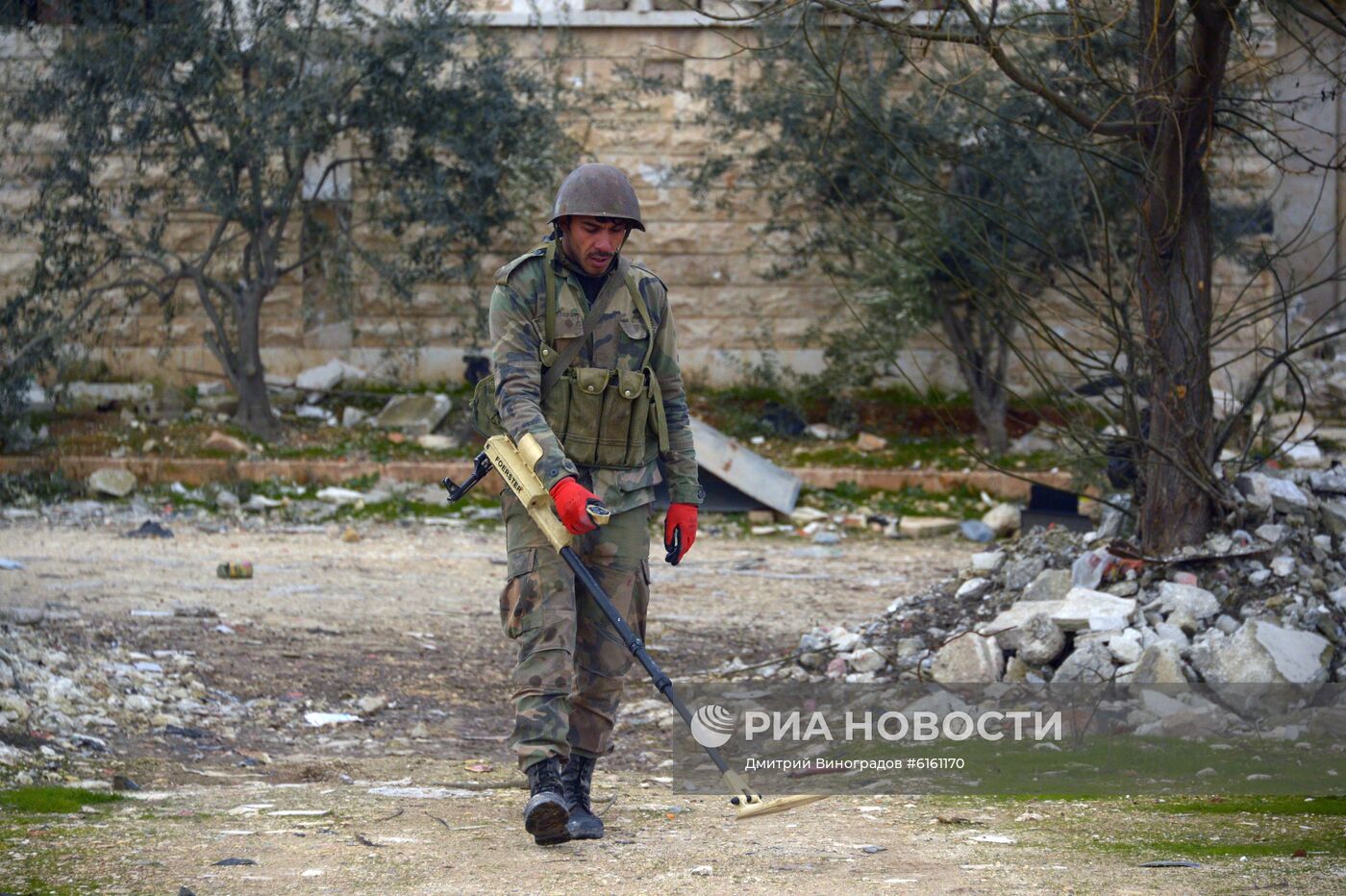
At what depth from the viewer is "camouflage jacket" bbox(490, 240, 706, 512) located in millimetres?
4023

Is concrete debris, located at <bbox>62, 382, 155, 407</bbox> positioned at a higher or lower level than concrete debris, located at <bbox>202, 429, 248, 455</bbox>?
higher

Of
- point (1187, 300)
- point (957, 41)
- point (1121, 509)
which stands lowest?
point (1121, 509)

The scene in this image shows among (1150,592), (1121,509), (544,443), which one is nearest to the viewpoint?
(544,443)

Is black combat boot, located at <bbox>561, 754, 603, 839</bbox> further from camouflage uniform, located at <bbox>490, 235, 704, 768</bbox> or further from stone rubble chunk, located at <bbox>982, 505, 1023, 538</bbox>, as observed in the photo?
stone rubble chunk, located at <bbox>982, 505, 1023, 538</bbox>

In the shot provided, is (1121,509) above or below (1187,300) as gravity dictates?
below

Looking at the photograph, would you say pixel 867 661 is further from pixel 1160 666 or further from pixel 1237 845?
pixel 1237 845

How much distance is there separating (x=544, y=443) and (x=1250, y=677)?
305cm

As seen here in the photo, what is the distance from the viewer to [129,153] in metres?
12.5

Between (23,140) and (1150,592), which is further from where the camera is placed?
(23,140)

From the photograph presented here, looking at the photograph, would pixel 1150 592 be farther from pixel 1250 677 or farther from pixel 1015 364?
pixel 1015 364

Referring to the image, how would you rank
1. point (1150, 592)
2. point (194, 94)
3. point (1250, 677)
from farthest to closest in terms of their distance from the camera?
point (194, 94)
point (1150, 592)
point (1250, 677)

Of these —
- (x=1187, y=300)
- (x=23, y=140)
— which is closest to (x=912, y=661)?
(x=1187, y=300)

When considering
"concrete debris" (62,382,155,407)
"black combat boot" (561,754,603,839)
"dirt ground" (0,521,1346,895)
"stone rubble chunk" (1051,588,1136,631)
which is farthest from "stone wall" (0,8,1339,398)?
"black combat boot" (561,754,603,839)

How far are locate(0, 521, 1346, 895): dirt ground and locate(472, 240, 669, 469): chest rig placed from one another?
1.07m
